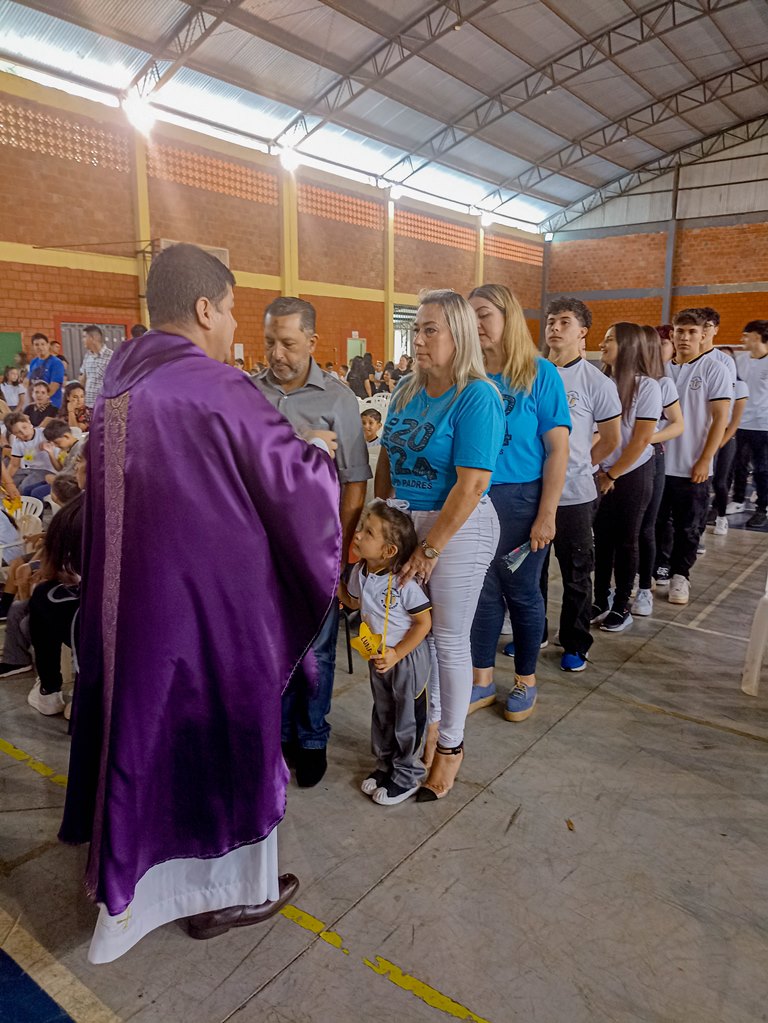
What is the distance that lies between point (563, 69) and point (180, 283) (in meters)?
15.9

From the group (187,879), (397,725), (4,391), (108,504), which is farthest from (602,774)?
(4,391)

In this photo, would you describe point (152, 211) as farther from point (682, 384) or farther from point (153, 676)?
point (153, 676)

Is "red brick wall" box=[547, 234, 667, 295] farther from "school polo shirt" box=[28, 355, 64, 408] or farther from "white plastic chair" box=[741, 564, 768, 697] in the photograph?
"white plastic chair" box=[741, 564, 768, 697]

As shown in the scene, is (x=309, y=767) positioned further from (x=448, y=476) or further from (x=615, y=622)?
(x=615, y=622)

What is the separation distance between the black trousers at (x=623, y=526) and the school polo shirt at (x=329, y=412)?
179 cm

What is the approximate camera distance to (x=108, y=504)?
159cm

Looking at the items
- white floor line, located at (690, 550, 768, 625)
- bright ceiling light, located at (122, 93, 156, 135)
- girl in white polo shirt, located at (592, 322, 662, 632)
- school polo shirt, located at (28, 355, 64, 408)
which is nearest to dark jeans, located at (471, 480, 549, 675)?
girl in white polo shirt, located at (592, 322, 662, 632)

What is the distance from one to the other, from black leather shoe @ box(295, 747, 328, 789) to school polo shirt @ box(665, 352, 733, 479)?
2.94m

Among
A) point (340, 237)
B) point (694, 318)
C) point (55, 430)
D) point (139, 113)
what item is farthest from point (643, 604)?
point (340, 237)

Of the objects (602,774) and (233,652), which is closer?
A: (233,652)

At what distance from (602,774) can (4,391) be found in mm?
8113

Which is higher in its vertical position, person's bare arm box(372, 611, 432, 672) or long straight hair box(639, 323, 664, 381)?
long straight hair box(639, 323, 664, 381)

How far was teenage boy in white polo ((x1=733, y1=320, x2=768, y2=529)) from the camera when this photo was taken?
620 cm

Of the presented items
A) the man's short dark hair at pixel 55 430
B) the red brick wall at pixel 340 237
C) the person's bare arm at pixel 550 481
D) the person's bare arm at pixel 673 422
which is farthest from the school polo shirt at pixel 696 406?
the red brick wall at pixel 340 237
